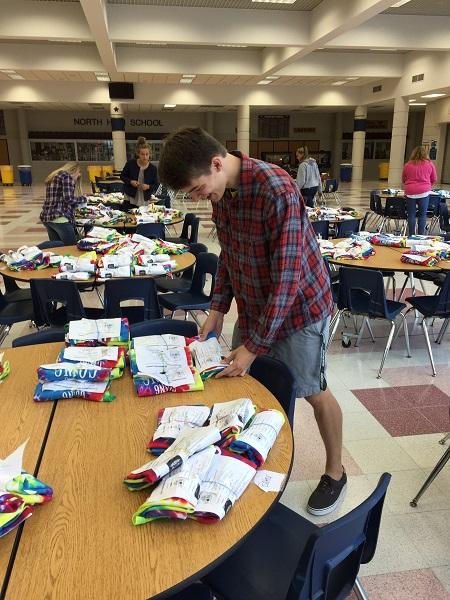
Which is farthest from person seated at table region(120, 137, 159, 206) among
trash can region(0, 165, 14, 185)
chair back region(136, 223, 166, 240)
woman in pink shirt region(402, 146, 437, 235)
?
trash can region(0, 165, 14, 185)

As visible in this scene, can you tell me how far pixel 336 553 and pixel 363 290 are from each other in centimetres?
288

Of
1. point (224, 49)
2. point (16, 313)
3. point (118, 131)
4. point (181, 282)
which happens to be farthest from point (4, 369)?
point (118, 131)

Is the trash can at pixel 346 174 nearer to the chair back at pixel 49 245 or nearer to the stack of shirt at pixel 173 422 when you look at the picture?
the chair back at pixel 49 245

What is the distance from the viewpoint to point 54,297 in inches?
138

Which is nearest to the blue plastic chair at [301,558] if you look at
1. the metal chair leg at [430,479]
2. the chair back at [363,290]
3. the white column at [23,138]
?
the metal chair leg at [430,479]

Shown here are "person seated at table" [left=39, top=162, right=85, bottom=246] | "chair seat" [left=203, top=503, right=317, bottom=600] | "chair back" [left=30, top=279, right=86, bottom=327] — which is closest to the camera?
"chair seat" [left=203, top=503, right=317, bottom=600]

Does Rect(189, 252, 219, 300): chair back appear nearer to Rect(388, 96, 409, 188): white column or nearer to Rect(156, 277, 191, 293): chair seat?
Rect(156, 277, 191, 293): chair seat

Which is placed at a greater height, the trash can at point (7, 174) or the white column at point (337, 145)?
the white column at point (337, 145)

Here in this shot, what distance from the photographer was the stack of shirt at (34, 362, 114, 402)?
1.82 metres

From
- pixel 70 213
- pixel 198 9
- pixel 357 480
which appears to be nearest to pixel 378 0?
pixel 198 9

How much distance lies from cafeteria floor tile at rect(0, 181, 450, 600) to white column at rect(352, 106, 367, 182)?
657 inches

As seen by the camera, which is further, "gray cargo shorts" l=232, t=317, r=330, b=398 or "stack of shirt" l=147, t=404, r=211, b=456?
"gray cargo shorts" l=232, t=317, r=330, b=398

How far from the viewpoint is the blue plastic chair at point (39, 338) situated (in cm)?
243

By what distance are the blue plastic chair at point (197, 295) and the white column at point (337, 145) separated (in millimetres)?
24113
